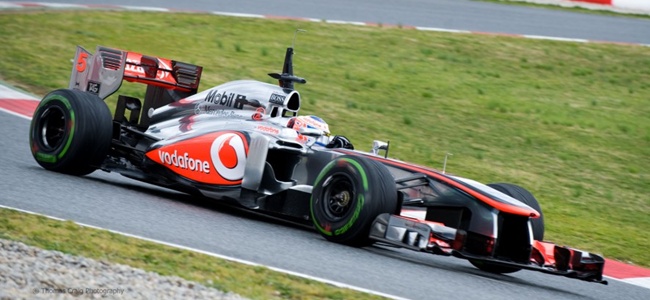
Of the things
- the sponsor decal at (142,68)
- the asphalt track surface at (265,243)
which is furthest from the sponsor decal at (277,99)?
the sponsor decal at (142,68)

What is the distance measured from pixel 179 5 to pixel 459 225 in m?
15.0

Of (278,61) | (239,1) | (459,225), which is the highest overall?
(239,1)

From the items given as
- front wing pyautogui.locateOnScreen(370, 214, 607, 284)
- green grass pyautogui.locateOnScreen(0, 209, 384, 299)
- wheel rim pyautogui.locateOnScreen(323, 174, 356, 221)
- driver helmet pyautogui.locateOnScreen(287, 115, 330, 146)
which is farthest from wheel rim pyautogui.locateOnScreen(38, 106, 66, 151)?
front wing pyautogui.locateOnScreen(370, 214, 607, 284)

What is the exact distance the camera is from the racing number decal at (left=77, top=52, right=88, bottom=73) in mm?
10906

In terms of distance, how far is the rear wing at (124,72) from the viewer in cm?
1070

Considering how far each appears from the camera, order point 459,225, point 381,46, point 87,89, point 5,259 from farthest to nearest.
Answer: point 381,46, point 87,89, point 459,225, point 5,259

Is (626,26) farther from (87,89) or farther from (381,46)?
(87,89)

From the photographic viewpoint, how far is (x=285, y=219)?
9102 millimetres

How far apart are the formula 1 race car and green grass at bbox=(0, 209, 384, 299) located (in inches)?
54.1

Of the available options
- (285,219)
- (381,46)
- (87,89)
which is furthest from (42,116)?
(381,46)

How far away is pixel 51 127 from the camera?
10078mm

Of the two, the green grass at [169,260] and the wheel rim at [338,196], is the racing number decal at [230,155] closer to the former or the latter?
the wheel rim at [338,196]

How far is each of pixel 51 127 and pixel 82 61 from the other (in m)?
1.09

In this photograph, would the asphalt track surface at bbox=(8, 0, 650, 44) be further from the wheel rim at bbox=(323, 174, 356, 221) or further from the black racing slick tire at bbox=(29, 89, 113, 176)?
the wheel rim at bbox=(323, 174, 356, 221)
